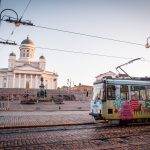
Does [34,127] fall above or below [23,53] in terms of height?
below

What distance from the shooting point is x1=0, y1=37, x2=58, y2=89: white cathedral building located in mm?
104012

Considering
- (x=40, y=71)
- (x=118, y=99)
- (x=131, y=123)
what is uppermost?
(x=40, y=71)

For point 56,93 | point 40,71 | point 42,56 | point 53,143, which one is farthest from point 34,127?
point 42,56

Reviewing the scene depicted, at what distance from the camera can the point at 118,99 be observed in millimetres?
16125

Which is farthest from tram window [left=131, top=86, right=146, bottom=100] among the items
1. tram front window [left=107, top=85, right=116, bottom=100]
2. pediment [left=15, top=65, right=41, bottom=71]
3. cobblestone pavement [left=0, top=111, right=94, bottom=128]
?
pediment [left=15, top=65, right=41, bottom=71]

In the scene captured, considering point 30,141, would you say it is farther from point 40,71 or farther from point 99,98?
point 40,71

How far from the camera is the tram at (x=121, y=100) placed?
51.6ft

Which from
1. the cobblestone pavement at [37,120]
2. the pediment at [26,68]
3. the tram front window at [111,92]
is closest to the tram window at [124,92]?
the tram front window at [111,92]

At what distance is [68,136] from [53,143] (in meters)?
1.91

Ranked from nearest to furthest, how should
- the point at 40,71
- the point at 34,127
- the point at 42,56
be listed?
the point at 34,127
the point at 40,71
the point at 42,56

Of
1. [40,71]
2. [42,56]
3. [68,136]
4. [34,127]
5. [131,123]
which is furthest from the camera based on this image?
[42,56]

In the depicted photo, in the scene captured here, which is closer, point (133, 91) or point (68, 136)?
point (68, 136)

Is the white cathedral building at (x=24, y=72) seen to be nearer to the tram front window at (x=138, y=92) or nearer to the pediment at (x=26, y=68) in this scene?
the pediment at (x=26, y=68)

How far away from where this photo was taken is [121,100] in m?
16.2
